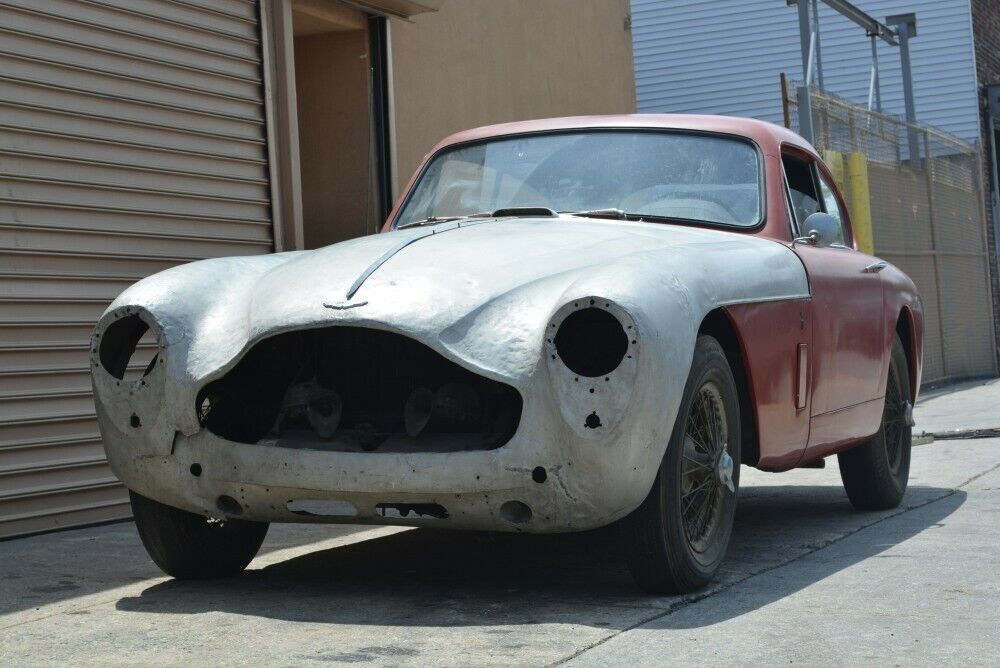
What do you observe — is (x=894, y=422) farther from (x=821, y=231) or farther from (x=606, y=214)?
(x=606, y=214)

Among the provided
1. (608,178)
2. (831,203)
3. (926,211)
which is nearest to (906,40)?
(926,211)

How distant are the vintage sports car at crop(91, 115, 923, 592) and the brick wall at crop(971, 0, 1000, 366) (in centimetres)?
1794

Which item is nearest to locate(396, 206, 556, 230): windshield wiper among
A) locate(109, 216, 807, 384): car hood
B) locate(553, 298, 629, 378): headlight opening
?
locate(109, 216, 807, 384): car hood

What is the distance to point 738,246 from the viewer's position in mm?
5223

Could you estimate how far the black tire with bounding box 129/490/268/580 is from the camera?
15.8 feet

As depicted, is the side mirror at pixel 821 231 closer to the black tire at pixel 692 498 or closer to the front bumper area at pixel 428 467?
the black tire at pixel 692 498

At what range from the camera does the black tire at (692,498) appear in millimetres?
4293

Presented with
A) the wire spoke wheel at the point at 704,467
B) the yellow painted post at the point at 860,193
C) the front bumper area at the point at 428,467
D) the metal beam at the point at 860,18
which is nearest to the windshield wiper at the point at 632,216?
the wire spoke wheel at the point at 704,467

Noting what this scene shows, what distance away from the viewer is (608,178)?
5.70 metres

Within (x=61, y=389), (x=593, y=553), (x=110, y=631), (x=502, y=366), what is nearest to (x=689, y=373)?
(x=502, y=366)

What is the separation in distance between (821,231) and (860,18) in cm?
1317

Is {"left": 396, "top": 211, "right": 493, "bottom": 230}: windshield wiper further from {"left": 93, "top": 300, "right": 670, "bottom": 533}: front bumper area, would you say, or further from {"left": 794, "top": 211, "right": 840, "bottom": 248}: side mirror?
{"left": 93, "top": 300, "right": 670, "bottom": 533}: front bumper area

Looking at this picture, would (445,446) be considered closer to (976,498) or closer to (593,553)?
(593,553)

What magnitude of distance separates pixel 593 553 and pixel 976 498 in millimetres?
2532
